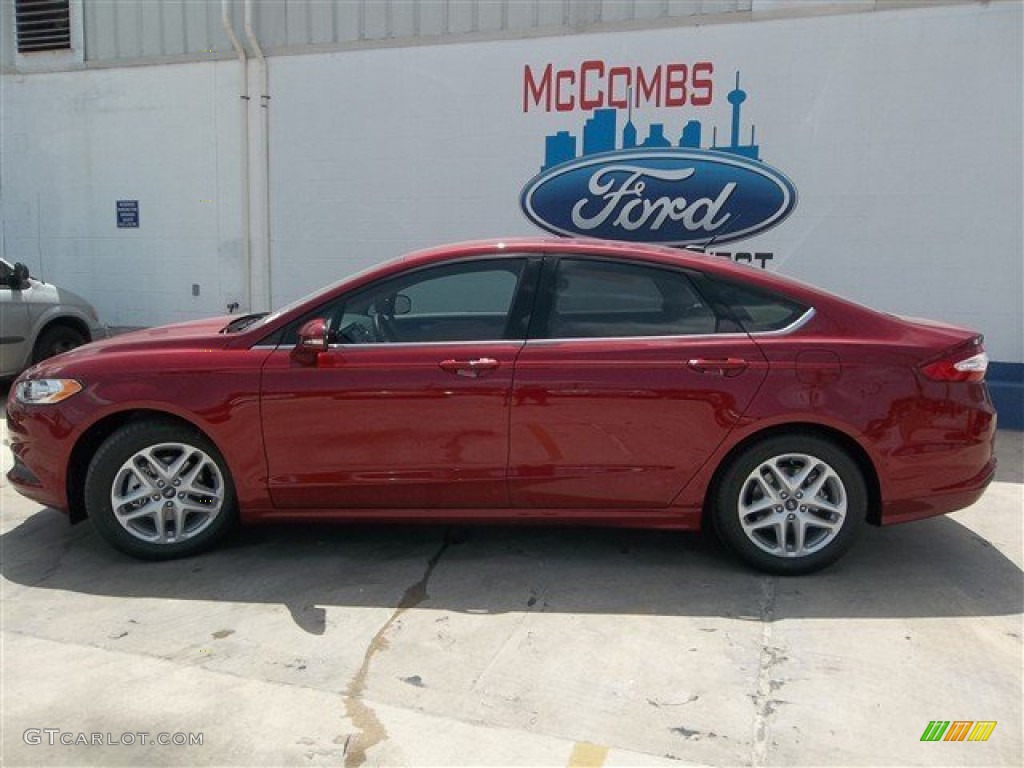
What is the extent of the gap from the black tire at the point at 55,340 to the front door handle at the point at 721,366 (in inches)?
261

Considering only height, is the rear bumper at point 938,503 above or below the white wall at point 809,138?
below

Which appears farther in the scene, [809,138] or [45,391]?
[809,138]

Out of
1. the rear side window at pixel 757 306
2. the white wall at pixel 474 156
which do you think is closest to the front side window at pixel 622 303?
the rear side window at pixel 757 306

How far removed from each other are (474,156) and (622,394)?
5.43 meters

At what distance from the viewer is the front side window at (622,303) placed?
13.2ft

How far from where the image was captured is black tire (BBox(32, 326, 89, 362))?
8094 millimetres

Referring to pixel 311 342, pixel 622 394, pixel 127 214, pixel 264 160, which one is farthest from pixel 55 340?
pixel 622 394

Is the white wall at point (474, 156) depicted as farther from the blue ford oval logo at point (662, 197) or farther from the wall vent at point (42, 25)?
the wall vent at point (42, 25)

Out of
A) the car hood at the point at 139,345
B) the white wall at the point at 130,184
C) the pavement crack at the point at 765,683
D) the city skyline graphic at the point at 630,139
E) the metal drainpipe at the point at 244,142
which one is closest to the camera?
the pavement crack at the point at 765,683

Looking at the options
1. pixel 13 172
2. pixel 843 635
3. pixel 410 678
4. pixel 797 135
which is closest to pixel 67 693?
pixel 410 678

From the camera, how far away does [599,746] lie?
2775mm

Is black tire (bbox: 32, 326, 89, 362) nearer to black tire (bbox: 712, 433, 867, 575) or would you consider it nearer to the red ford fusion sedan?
the red ford fusion sedan

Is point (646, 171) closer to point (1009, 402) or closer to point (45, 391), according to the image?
point (1009, 402)

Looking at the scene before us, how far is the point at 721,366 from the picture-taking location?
3.89 meters
